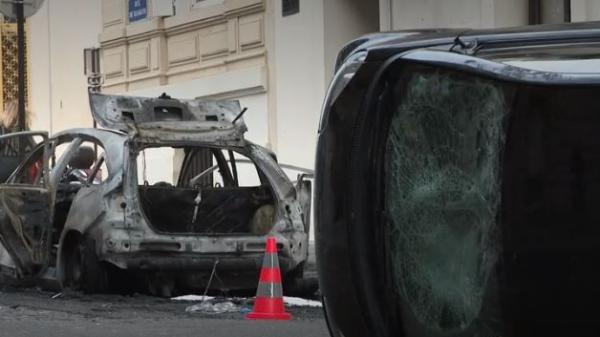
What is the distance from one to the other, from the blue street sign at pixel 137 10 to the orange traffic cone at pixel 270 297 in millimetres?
13101

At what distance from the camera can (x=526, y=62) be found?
423 cm

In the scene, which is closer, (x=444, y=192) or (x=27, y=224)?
(x=444, y=192)

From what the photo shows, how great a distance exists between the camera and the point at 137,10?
72.6 feet

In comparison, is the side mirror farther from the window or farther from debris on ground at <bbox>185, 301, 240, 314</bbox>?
the window

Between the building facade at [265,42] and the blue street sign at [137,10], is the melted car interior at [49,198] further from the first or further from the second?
the blue street sign at [137,10]

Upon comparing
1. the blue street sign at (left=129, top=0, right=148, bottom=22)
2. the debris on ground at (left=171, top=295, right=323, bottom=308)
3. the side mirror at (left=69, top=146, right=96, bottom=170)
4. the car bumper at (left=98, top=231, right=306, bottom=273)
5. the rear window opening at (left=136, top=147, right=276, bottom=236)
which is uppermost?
the blue street sign at (left=129, top=0, right=148, bottom=22)

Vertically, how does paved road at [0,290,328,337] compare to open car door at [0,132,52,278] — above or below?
below

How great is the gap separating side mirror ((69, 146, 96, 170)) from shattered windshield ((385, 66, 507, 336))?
26.2 feet

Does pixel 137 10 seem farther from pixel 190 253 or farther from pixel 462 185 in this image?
pixel 462 185

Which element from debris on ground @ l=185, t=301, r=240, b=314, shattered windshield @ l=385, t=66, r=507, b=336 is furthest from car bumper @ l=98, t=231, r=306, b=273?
shattered windshield @ l=385, t=66, r=507, b=336

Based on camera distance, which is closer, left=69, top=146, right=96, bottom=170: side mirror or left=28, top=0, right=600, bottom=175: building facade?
left=69, top=146, right=96, bottom=170: side mirror

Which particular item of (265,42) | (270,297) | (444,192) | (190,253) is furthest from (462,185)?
(265,42)

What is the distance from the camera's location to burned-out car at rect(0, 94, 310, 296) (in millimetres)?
10281

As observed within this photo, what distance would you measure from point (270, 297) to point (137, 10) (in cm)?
1365
